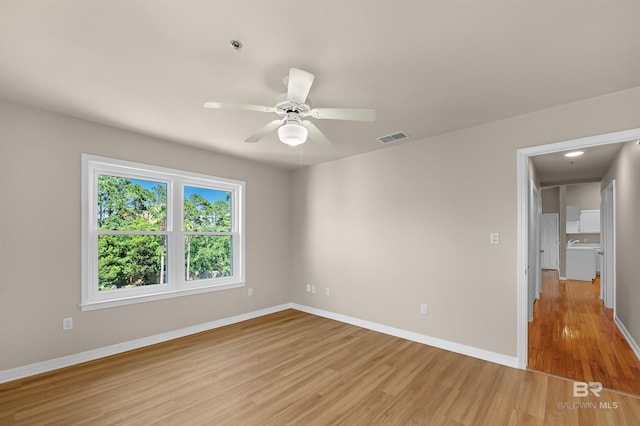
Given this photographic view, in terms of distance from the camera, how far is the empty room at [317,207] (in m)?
1.92

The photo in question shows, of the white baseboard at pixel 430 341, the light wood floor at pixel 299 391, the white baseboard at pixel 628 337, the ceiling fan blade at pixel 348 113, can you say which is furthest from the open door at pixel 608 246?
the ceiling fan blade at pixel 348 113

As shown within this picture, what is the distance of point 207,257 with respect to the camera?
4512mm

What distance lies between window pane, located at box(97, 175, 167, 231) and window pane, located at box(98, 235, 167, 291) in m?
0.15

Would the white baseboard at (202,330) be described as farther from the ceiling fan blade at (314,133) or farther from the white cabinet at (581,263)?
the white cabinet at (581,263)

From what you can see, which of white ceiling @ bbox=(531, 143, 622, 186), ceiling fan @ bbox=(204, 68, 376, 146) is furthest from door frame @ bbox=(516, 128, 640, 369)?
ceiling fan @ bbox=(204, 68, 376, 146)

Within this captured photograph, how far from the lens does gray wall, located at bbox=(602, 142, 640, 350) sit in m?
3.31

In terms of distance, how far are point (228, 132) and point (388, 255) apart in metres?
2.72

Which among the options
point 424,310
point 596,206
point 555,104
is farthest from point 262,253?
point 596,206

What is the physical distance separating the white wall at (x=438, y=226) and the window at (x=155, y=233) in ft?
5.12

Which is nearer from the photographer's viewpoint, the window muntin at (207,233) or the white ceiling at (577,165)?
the white ceiling at (577,165)

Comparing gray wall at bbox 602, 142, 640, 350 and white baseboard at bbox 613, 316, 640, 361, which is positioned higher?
gray wall at bbox 602, 142, 640, 350

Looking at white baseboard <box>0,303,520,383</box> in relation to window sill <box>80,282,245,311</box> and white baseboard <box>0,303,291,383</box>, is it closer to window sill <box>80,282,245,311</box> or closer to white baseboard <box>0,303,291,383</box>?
white baseboard <box>0,303,291,383</box>

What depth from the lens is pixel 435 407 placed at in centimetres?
237

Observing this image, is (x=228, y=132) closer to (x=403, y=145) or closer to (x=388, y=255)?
(x=403, y=145)
